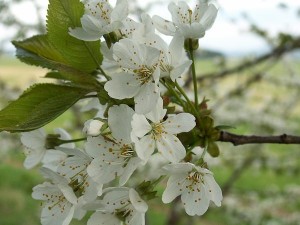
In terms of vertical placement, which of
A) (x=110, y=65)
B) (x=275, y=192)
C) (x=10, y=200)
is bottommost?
(x=10, y=200)

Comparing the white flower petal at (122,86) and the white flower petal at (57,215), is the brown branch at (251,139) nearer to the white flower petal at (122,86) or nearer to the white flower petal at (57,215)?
the white flower petal at (122,86)

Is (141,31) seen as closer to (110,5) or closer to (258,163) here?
(110,5)

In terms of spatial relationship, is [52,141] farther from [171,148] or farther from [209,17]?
[209,17]

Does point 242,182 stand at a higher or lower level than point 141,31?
lower

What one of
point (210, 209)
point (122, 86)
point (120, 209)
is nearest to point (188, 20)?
point (122, 86)

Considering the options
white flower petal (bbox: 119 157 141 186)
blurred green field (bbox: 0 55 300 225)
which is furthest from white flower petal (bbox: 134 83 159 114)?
blurred green field (bbox: 0 55 300 225)

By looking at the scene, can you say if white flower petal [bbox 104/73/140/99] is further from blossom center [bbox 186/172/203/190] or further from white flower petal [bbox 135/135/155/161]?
blossom center [bbox 186/172/203/190]

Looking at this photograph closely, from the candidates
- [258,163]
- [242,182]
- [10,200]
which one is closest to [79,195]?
[258,163]
